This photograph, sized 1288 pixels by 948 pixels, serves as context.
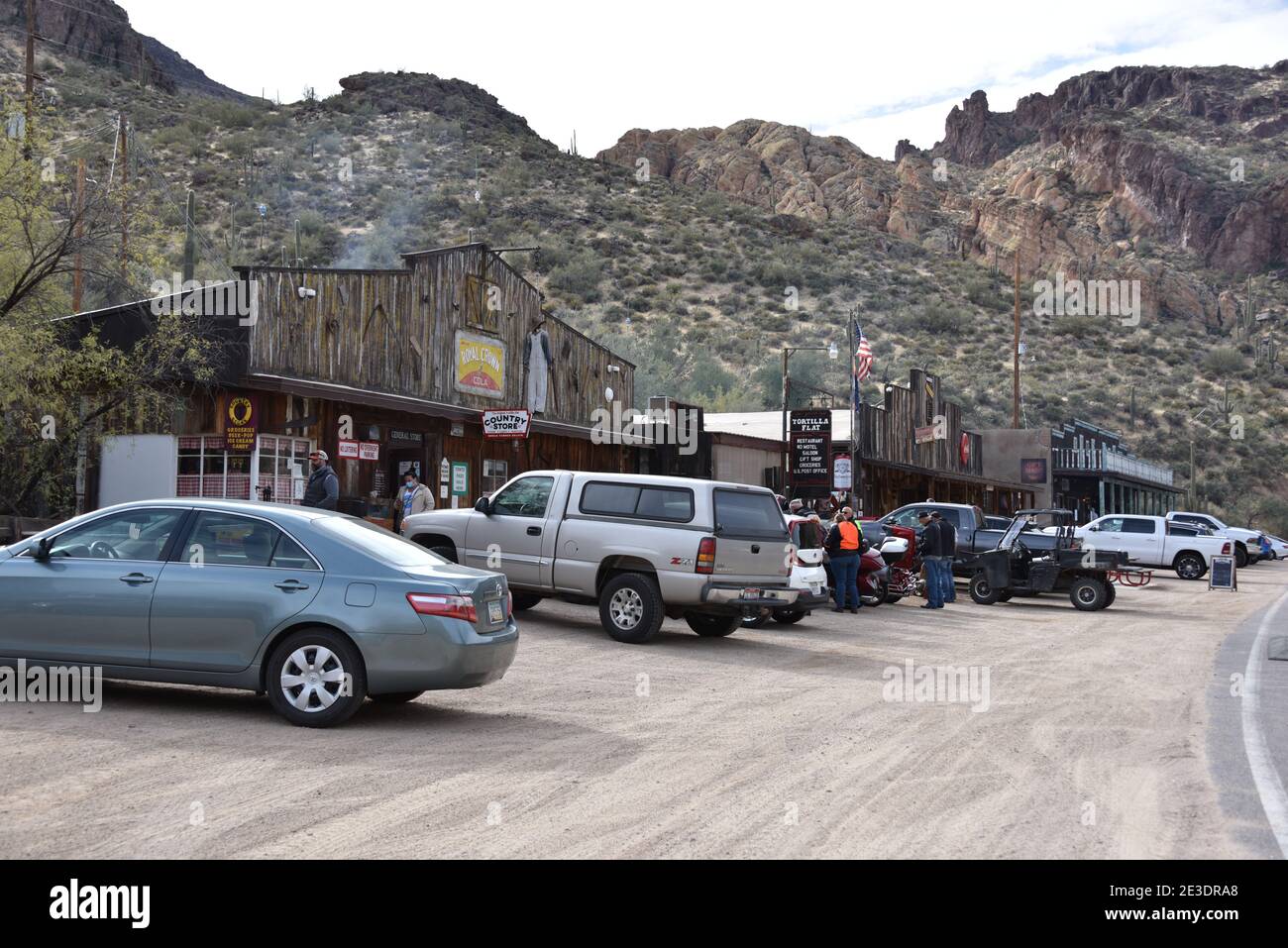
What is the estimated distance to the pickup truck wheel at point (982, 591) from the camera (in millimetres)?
26109

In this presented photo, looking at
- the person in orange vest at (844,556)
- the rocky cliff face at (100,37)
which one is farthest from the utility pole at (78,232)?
the rocky cliff face at (100,37)

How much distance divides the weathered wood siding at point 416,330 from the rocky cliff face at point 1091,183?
77959mm

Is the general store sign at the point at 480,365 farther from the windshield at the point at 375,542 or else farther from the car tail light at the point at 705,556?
the windshield at the point at 375,542

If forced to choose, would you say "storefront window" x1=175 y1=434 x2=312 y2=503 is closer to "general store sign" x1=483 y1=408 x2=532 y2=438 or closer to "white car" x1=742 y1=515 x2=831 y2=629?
"general store sign" x1=483 y1=408 x2=532 y2=438

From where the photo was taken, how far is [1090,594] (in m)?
25.1

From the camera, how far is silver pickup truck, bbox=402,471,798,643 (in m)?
15.1

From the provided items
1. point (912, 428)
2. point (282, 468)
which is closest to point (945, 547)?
point (282, 468)

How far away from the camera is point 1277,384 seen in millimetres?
85812

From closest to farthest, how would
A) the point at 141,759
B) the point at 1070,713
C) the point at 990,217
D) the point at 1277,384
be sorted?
the point at 141,759
the point at 1070,713
the point at 1277,384
the point at 990,217

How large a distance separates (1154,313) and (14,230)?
312 ft

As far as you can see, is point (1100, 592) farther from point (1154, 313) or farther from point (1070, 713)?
point (1154, 313)

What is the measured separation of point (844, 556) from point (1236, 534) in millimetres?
31242

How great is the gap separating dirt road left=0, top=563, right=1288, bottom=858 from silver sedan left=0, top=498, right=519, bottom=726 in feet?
1.28

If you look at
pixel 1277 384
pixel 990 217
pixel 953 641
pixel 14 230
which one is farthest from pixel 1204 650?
pixel 990 217
